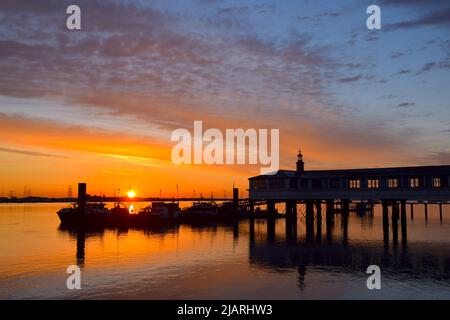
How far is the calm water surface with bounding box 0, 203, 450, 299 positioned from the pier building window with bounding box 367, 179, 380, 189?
8070 mm

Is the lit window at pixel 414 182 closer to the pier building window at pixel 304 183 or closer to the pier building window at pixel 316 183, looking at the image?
the pier building window at pixel 316 183

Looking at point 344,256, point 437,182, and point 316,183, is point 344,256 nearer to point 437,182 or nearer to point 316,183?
point 437,182

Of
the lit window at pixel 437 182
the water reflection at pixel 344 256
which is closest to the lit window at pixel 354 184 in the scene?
the water reflection at pixel 344 256

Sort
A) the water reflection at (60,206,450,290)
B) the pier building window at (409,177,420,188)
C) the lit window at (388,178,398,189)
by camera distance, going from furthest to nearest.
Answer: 1. the lit window at (388,178,398,189)
2. the pier building window at (409,177,420,188)
3. the water reflection at (60,206,450,290)

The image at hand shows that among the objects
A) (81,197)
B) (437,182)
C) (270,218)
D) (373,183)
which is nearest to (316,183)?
(373,183)

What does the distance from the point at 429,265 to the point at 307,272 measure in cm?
1311

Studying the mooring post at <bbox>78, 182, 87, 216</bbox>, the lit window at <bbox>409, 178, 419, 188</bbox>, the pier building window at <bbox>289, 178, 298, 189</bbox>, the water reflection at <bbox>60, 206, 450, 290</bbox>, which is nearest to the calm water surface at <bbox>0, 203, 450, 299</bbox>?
the water reflection at <bbox>60, 206, 450, 290</bbox>

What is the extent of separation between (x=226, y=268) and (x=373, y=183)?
2942cm

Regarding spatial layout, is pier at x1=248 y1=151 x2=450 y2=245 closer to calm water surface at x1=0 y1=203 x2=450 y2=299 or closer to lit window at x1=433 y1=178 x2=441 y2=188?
lit window at x1=433 y1=178 x2=441 y2=188

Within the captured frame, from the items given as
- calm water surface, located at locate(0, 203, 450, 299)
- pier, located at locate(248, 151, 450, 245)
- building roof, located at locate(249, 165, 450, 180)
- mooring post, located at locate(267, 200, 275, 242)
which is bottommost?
calm water surface, located at locate(0, 203, 450, 299)

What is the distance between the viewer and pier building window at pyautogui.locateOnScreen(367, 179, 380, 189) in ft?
203

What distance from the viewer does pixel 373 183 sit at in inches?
2458

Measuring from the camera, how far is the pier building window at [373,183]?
203ft
